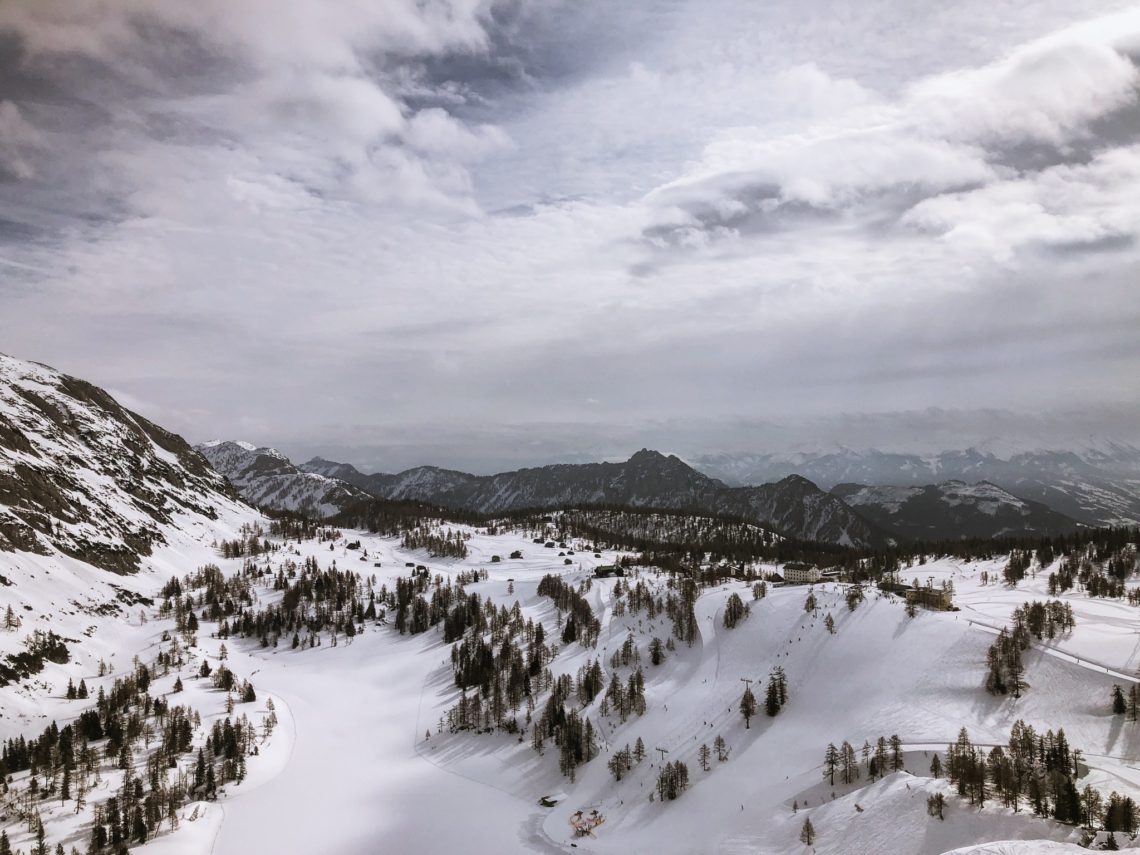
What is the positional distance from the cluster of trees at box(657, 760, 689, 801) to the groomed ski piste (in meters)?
1.26

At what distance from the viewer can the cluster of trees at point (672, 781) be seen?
95250 mm

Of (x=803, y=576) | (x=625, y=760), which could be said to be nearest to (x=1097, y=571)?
(x=803, y=576)

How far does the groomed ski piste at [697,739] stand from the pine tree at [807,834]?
0.72 meters

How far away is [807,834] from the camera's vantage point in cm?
6850

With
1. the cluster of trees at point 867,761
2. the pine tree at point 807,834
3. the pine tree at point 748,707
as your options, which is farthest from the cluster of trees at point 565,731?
the pine tree at point 807,834

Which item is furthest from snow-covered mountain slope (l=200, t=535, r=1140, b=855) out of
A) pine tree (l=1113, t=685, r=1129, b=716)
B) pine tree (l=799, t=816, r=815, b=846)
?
pine tree (l=1113, t=685, r=1129, b=716)

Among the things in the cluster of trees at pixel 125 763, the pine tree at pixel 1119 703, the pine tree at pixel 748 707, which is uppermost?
the pine tree at pixel 1119 703

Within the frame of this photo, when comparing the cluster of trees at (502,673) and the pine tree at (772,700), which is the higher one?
the pine tree at (772,700)

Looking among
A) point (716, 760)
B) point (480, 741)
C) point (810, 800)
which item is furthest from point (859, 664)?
point (480, 741)

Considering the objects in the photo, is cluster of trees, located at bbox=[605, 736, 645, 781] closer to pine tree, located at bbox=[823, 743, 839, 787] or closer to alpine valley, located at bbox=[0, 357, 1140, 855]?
alpine valley, located at bbox=[0, 357, 1140, 855]

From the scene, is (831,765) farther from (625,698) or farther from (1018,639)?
(625,698)

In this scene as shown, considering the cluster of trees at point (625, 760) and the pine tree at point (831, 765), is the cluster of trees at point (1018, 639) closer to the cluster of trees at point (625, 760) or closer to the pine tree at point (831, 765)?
the pine tree at point (831, 765)

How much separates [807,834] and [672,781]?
102ft

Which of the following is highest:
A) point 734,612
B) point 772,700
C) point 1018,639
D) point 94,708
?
point 1018,639
